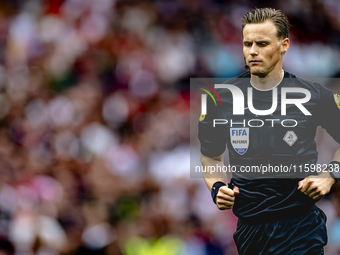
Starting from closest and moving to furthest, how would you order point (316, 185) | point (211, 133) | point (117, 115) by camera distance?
point (316, 185) → point (211, 133) → point (117, 115)

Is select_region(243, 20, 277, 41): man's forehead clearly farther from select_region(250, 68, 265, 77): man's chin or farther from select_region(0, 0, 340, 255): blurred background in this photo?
select_region(0, 0, 340, 255): blurred background

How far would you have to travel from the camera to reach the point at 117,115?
11.5 ft

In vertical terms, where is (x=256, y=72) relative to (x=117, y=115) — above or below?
above

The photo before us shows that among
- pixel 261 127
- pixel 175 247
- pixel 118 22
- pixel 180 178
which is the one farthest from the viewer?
pixel 118 22

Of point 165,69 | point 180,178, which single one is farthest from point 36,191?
point 165,69

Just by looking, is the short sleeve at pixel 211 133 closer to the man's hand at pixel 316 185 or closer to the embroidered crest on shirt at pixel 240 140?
the embroidered crest on shirt at pixel 240 140

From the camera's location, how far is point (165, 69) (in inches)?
145

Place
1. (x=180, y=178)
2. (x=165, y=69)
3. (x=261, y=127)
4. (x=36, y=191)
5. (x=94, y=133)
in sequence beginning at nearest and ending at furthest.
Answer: (x=261, y=127)
(x=180, y=178)
(x=36, y=191)
(x=94, y=133)
(x=165, y=69)

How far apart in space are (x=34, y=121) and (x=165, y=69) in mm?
1155

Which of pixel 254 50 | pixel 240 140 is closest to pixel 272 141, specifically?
pixel 240 140

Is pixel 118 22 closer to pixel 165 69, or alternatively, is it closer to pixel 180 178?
pixel 165 69

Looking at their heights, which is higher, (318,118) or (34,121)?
(318,118)

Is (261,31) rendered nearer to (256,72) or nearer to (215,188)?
(256,72)

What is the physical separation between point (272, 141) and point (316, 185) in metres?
0.13
